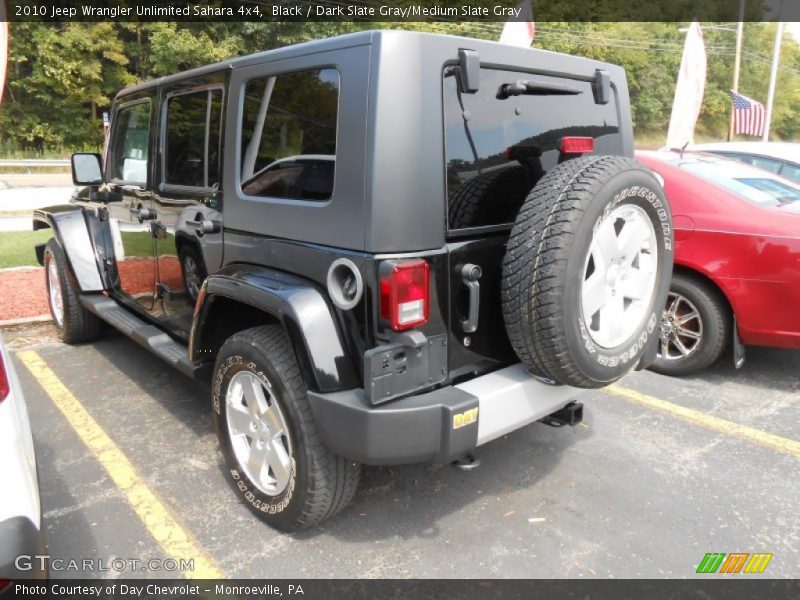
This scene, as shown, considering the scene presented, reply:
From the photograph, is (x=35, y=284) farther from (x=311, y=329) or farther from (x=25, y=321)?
(x=311, y=329)

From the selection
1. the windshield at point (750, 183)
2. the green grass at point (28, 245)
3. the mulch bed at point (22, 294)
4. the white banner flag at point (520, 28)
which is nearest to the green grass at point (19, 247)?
the green grass at point (28, 245)

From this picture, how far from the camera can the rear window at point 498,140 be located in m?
2.32

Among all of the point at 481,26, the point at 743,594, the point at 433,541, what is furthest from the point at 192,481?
the point at 481,26

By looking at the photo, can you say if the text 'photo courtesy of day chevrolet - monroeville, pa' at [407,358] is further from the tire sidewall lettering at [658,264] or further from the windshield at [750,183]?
the windshield at [750,183]

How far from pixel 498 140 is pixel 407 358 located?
0.99 m

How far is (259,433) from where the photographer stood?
267 cm

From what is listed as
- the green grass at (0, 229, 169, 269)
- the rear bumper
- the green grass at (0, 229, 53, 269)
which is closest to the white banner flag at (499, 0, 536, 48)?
the green grass at (0, 229, 169, 269)

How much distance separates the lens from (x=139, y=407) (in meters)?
3.88

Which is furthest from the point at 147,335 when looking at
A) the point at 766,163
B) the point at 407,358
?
the point at 766,163

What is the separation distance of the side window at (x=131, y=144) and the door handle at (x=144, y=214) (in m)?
0.19

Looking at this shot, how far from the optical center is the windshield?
433 cm

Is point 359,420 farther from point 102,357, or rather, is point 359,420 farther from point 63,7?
point 63,7

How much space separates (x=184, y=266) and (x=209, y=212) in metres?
0.48

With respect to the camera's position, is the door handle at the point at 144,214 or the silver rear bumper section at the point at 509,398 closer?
the silver rear bumper section at the point at 509,398
